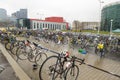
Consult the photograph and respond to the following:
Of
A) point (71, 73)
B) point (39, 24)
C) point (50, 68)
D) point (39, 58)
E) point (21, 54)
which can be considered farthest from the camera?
point (39, 24)

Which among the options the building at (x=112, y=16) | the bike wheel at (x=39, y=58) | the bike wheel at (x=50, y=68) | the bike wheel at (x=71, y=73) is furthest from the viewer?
the building at (x=112, y=16)

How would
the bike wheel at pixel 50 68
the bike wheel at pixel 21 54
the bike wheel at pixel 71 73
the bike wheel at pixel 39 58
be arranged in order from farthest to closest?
the bike wheel at pixel 21 54 < the bike wheel at pixel 39 58 < the bike wheel at pixel 71 73 < the bike wheel at pixel 50 68

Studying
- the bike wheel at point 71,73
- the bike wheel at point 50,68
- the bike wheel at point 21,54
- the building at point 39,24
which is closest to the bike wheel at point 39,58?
the bike wheel at point 21,54

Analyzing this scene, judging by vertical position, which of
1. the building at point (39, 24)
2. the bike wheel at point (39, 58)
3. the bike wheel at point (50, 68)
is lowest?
the bike wheel at point (39, 58)

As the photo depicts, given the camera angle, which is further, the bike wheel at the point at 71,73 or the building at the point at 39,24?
the building at the point at 39,24

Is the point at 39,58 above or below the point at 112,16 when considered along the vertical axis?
below

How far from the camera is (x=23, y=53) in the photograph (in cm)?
1019

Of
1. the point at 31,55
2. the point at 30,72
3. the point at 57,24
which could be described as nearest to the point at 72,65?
the point at 30,72

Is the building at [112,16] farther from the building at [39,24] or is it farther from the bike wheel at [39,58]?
the bike wheel at [39,58]

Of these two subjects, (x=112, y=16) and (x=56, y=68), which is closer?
(x=56, y=68)

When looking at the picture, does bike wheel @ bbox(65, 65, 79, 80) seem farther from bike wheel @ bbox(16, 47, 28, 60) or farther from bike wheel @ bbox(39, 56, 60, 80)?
bike wheel @ bbox(16, 47, 28, 60)

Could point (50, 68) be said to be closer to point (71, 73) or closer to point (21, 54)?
point (71, 73)

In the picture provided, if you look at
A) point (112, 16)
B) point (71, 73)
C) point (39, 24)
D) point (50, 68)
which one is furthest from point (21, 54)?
point (39, 24)

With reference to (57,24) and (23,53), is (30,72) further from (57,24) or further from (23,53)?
(57,24)
